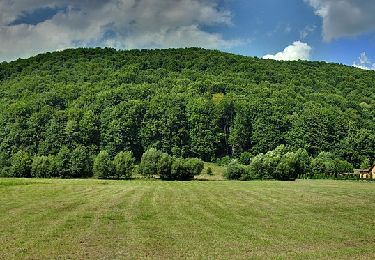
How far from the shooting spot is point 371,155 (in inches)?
5679

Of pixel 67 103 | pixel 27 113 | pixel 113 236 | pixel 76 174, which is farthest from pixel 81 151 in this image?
pixel 113 236

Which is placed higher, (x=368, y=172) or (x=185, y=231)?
(x=368, y=172)

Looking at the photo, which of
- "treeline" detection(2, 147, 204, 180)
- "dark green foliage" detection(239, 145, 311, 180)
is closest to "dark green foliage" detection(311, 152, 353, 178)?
"dark green foliage" detection(239, 145, 311, 180)

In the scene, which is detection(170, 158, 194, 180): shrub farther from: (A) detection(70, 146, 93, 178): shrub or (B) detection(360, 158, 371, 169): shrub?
(B) detection(360, 158, 371, 169): shrub

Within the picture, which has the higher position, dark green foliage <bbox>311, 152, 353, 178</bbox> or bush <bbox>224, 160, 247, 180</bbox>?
dark green foliage <bbox>311, 152, 353, 178</bbox>

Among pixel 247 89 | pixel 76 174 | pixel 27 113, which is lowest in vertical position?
pixel 76 174

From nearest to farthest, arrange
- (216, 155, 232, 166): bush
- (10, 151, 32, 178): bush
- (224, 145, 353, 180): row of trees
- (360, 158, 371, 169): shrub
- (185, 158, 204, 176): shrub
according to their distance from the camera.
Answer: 1. (224, 145, 353, 180): row of trees
2. (185, 158, 204, 176): shrub
3. (10, 151, 32, 178): bush
4. (360, 158, 371, 169): shrub
5. (216, 155, 232, 166): bush

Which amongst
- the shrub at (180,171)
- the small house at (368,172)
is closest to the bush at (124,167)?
the shrub at (180,171)

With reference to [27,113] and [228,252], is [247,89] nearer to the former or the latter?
[27,113]

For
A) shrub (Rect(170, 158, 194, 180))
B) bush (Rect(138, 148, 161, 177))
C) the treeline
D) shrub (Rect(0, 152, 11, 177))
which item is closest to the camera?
shrub (Rect(170, 158, 194, 180))

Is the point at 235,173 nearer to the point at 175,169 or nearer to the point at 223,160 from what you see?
the point at 175,169

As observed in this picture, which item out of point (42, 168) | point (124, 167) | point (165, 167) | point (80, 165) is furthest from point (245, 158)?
point (42, 168)

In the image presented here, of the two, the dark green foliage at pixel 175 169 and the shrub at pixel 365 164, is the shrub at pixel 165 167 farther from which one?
the shrub at pixel 365 164

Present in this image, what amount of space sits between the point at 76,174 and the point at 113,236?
3591 inches
